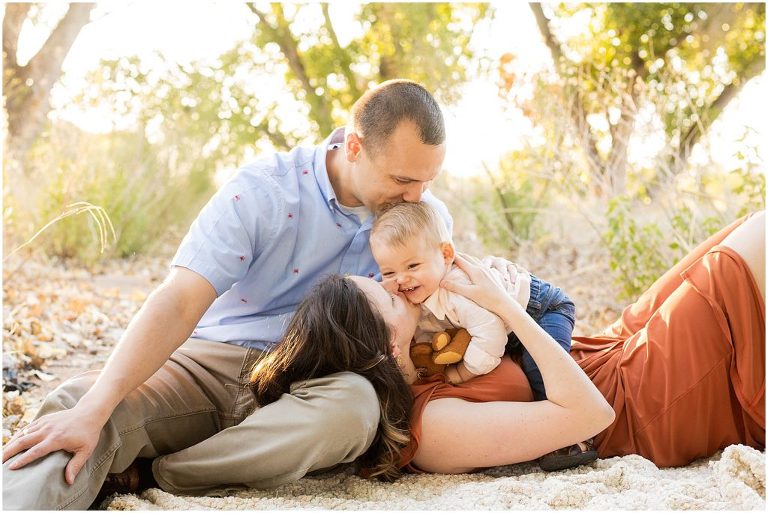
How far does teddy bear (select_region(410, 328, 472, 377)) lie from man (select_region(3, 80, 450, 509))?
0.32 m

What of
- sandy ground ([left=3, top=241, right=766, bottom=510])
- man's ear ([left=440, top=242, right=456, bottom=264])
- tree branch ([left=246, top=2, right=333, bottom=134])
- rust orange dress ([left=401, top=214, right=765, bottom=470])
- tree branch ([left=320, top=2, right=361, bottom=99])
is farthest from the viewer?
tree branch ([left=320, top=2, right=361, bottom=99])

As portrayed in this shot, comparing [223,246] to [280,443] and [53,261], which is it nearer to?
[280,443]

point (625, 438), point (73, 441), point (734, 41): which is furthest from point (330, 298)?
point (734, 41)

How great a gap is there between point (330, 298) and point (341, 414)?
0.37m

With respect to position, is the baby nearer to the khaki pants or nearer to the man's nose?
the man's nose

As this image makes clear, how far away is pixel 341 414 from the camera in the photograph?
2.36 m

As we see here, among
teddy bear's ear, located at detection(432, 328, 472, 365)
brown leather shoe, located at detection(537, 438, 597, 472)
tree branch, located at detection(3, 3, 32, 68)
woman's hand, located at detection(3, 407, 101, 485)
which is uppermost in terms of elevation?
tree branch, located at detection(3, 3, 32, 68)

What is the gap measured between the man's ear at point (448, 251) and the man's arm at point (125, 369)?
0.78 meters

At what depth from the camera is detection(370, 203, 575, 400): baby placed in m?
2.60

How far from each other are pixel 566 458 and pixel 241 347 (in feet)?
3.88

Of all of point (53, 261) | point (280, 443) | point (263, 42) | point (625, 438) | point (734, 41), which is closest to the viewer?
point (280, 443)

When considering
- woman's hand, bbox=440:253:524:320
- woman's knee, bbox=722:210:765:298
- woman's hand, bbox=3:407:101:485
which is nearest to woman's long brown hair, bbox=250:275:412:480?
woman's hand, bbox=440:253:524:320

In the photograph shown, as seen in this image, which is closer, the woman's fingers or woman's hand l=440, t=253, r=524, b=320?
the woman's fingers

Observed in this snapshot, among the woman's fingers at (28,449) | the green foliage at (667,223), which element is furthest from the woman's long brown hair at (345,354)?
the green foliage at (667,223)
